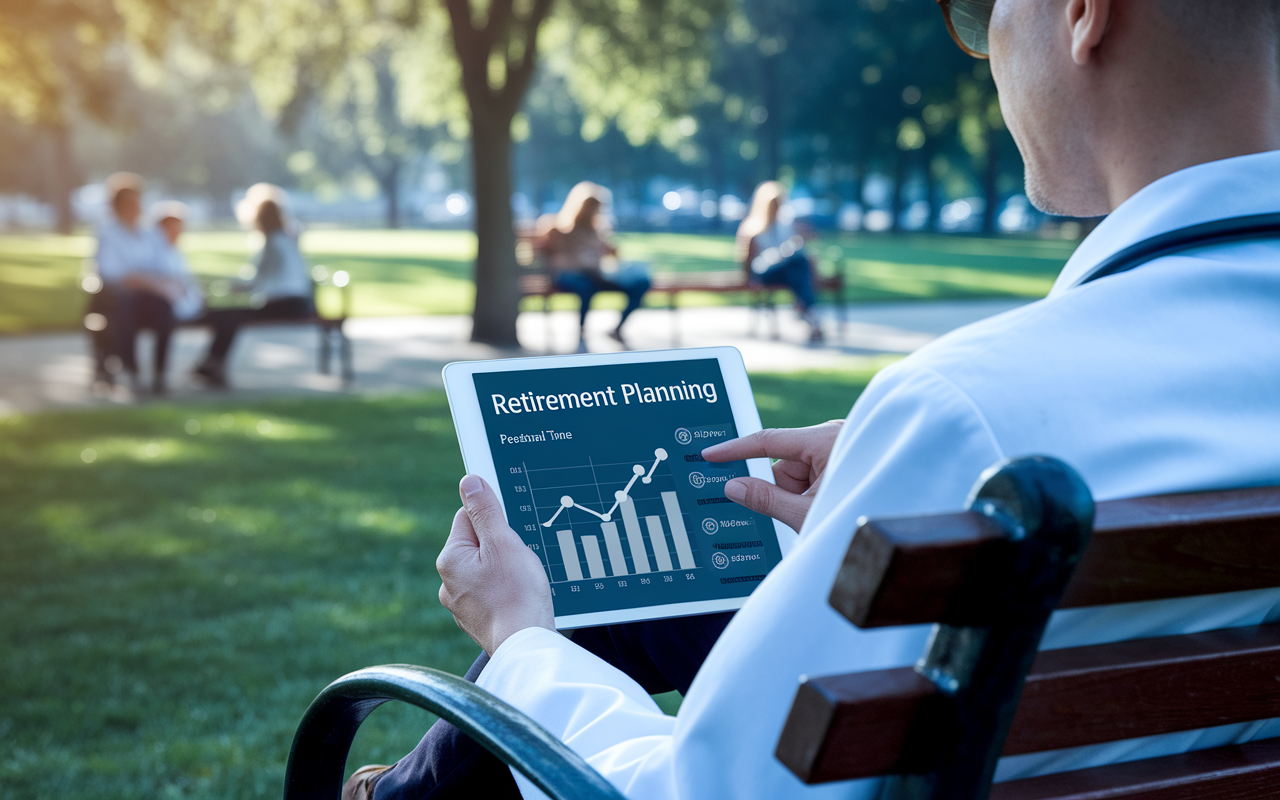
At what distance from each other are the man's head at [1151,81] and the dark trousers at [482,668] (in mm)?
970

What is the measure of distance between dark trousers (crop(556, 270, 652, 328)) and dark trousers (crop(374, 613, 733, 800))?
1153 centimetres

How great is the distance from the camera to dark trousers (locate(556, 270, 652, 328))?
44.7 ft

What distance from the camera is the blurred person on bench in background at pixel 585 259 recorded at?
44.7ft

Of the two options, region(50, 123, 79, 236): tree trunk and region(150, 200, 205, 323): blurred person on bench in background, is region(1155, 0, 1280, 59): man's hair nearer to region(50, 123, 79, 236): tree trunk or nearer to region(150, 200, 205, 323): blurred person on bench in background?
region(150, 200, 205, 323): blurred person on bench in background

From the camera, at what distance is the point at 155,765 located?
11.6 ft

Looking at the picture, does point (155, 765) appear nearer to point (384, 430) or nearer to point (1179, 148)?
point (1179, 148)

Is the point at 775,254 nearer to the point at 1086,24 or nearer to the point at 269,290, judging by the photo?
the point at 269,290

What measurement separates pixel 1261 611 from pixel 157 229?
1098cm

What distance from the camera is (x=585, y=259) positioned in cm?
1392

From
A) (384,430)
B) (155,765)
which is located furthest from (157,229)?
(155,765)

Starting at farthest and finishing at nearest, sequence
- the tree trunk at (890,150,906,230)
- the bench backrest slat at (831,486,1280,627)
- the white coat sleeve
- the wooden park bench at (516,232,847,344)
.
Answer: the tree trunk at (890,150,906,230), the wooden park bench at (516,232,847,344), the white coat sleeve, the bench backrest slat at (831,486,1280,627)

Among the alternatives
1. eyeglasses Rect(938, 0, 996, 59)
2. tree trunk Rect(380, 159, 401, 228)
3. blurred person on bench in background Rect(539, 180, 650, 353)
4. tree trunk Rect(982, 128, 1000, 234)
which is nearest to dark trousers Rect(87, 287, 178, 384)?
blurred person on bench in background Rect(539, 180, 650, 353)

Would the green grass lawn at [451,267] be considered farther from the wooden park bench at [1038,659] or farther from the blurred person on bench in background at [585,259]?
the wooden park bench at [1038,659]

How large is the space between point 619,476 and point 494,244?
12.2 metres
